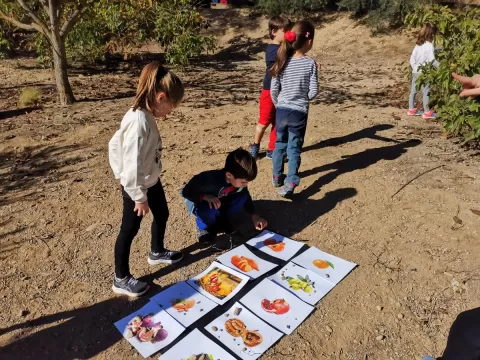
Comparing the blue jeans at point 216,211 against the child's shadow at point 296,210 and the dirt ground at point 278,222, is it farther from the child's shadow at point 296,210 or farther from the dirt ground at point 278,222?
the child's shadow at point 296,210

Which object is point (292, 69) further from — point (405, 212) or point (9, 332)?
point (9, 332)

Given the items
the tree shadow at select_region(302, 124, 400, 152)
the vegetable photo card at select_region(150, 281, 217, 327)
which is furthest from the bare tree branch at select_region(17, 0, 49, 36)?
the vegetable photo card at select_region(150, 281, 217, 327)

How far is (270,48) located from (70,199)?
2420mm

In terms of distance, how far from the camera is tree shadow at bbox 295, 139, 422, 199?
4102mm

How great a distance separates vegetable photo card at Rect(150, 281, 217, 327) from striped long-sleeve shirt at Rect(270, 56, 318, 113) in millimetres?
1822

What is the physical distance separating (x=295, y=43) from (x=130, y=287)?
236 cm

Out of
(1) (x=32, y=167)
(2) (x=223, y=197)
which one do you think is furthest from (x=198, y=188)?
(1) (x=32, y=167)

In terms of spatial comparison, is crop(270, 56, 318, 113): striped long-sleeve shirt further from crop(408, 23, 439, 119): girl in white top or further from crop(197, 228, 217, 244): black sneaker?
crop(408, 23, 439, 119): girl in white top

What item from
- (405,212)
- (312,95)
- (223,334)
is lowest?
(405,212)

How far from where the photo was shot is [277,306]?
2627mm

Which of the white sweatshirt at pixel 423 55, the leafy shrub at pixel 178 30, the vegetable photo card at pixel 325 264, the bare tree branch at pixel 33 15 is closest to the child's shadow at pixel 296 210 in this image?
the vegetable photo card at pixel 325 264

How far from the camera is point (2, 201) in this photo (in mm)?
3838

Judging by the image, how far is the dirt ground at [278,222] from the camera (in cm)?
246

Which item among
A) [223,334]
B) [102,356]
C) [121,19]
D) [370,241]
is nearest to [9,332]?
[102,356]
